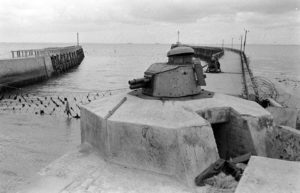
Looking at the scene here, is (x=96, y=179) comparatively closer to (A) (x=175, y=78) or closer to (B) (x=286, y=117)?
(A) (x=175, y=78)

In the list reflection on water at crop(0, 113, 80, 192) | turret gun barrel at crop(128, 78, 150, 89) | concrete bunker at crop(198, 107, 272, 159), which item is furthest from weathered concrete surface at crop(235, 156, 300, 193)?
reflection on water at crop(0, 113, 80, 192)

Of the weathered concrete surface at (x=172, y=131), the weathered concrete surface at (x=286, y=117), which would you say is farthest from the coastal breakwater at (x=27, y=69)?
the weathered concrete surface at (x=286, y=117)

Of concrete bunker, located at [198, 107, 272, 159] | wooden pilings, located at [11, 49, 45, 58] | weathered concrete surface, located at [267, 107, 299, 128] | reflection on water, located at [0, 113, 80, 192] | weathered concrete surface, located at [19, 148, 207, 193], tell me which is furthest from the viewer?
wooden pilings, located at [11, 49, 45, 58]

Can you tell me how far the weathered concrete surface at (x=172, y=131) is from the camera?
17.5 feet

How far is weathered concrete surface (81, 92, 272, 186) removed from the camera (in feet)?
17.5

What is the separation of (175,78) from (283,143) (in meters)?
2.75

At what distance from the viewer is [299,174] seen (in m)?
4.32

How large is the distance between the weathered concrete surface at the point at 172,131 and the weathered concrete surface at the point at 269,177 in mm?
1068

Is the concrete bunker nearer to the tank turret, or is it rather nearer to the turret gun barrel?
the tank turret

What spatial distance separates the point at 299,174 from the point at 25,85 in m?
26.9

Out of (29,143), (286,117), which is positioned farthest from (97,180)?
(29,143)

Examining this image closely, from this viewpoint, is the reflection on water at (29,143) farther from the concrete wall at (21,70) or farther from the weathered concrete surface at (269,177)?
the concrete wall at (21,70)

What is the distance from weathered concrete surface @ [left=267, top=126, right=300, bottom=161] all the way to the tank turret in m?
1.85

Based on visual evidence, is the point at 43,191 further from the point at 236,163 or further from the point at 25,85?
the point at 25,85
